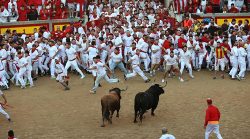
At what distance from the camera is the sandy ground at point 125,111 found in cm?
Result: 1814

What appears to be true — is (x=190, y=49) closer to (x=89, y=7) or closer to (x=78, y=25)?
(x=78, y=25)

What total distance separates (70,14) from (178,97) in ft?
42.7

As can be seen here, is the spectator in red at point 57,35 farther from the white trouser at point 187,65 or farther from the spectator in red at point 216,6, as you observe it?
the spectator in red at point 216,6

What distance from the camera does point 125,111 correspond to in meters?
20.5

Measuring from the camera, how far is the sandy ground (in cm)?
1814

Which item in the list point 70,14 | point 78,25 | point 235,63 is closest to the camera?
point 235,63

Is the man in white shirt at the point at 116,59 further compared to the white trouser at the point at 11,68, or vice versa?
the white trouser at the point at 11,68

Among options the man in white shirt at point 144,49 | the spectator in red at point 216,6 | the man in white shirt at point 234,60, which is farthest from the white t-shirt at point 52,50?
the spectator in red at point 216,6

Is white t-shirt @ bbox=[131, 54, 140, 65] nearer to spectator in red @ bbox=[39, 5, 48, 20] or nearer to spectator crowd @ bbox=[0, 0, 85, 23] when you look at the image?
spectator crowd @ bbox=[0, 0, 85, 23]

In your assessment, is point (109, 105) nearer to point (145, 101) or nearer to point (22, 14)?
point (145, 101)

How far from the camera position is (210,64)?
89.7ft

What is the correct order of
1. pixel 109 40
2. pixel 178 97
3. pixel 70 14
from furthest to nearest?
1. pixel 70 14
2. pixel 109 40
3. pixel 178 97

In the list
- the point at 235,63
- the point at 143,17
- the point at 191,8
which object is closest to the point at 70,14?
the point at 143,17

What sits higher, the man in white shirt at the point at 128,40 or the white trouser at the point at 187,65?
the man in white shirt at the point at 128,40
